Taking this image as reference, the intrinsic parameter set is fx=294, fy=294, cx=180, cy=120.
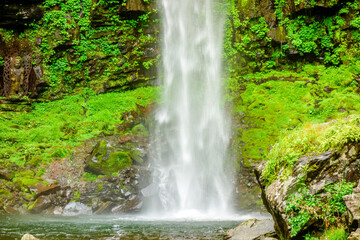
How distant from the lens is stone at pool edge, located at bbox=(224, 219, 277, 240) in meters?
5.15

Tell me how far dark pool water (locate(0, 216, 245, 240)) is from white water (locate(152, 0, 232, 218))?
2704mm

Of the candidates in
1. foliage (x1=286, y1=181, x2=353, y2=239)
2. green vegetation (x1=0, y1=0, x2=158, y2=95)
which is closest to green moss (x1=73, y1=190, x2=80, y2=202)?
green vegetation (x1=0, y1=0, x2=158, y2=95)

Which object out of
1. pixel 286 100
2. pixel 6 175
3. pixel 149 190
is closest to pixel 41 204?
pixel 6 175

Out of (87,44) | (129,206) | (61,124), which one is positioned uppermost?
(87,44)

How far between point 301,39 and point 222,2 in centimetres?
556

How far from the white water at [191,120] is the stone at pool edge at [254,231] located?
15.3 ft

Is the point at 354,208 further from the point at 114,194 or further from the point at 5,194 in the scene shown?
the point at 5,194

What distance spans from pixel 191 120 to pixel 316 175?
460 inches

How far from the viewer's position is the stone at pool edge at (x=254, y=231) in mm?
5148

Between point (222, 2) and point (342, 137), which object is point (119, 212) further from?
point (222, 2)

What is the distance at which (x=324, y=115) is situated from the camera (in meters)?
13.3

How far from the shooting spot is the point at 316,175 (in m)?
3.89

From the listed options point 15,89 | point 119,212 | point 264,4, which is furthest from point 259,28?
point 15,89

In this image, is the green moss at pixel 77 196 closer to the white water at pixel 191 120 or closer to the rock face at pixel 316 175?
the white water at pixel 191 120
